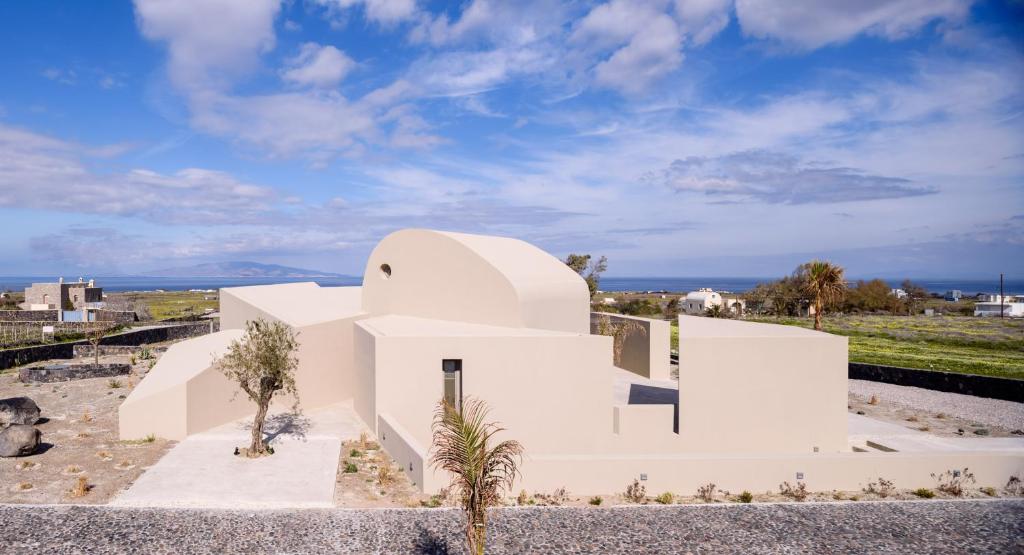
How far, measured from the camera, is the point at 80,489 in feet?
32.9

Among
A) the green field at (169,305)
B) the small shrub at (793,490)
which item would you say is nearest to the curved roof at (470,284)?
the small shrub at (793,490)

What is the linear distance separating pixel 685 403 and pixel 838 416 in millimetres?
3814

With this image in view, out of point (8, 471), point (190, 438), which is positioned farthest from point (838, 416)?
point (8, 471)

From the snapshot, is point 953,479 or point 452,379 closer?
point 953,479

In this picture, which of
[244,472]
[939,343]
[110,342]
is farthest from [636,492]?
[939,343]

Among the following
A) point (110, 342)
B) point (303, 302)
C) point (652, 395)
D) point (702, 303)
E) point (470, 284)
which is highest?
point (470, 284)

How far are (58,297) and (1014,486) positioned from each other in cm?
5913

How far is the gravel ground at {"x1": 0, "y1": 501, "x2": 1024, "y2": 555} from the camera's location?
858 centimetres

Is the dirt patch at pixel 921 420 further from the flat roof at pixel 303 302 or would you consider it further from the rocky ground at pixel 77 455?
the rocky ground at pixel 77 455

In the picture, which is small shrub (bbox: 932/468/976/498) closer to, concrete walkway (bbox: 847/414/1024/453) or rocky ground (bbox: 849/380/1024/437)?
concrete walkway (bbox: 847/414/1024/453)

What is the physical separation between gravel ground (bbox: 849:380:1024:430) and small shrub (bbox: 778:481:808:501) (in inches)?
422

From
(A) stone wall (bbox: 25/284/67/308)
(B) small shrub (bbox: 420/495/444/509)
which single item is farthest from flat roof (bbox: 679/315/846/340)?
(A) stone wall (bbox: 25/284/67/308)

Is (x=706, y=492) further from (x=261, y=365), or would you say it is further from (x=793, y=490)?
(x=261, y=365)

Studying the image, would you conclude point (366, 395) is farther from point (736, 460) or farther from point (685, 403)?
point (736, 460)
